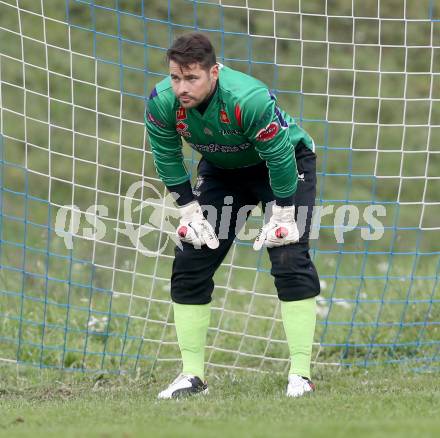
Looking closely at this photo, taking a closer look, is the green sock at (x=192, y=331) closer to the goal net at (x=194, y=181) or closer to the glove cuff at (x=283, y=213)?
the glove cuff at (x=283, y=213)

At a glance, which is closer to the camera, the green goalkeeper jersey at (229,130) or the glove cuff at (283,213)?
the green goalkeeper jersey at (229,130)

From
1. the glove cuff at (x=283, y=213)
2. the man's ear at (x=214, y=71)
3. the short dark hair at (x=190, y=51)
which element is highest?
the short dark hair at (x=190, y=51)

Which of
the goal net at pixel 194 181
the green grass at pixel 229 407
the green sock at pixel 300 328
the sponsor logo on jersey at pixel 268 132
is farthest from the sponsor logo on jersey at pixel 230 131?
the goal net at pixel 194 181

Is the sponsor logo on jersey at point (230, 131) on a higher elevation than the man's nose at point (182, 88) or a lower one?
lower

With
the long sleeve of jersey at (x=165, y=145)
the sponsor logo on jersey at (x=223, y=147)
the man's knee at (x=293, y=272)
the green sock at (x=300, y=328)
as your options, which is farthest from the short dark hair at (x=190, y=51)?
the green sock at (x=300, y=328)

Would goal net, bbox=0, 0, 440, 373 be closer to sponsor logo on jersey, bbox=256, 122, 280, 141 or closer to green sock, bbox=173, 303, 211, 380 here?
green sock, bbox=173, 303, 211, 380

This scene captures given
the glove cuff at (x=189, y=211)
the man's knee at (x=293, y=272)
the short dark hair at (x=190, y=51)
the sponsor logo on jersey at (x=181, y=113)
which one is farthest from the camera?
the glove cuff at (x=189, y=211)

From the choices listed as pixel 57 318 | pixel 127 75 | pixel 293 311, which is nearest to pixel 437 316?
pixel 293 311

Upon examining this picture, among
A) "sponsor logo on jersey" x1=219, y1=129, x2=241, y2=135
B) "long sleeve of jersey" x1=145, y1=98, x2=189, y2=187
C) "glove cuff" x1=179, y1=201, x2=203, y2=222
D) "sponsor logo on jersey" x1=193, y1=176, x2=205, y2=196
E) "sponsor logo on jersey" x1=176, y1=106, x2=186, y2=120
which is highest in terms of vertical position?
"sponsor logo on jersey" x1=176, y1=106, x2=186, y2=120

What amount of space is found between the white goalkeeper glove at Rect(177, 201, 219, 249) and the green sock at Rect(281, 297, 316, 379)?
0.49 meters

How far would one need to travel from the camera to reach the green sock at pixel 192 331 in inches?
204

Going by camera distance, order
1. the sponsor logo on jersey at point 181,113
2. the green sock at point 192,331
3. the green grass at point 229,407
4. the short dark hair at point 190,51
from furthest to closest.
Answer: the green sock at point 192,331
the sponsor logo on jersey at point 181,113
the short dark hair at point 190,51
the green grass at point 229,407

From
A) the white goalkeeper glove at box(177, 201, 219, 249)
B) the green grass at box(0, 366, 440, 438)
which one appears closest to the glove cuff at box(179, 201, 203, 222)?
the white goalkeeper glove at box(177, 201, 219, 249)

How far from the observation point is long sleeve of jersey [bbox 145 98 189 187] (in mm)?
4848
